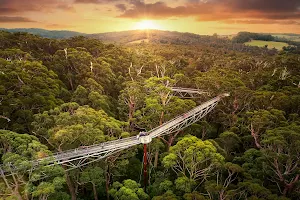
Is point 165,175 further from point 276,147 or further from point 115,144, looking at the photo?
point 276,147

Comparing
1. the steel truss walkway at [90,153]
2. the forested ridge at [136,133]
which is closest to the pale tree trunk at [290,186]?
the forested ridge at [136,133]

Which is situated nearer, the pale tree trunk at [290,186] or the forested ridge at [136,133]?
the forested ridge at [136,133]

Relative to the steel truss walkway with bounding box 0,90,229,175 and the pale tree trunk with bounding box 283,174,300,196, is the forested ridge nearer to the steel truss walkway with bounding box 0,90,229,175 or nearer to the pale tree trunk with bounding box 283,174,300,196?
the pale tree trunk with bounding box 283,174,300,196

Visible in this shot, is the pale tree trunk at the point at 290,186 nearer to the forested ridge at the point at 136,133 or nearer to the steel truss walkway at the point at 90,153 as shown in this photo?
the forested ridge at the point at 136,133

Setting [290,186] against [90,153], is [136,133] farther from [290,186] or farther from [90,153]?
[290,186]

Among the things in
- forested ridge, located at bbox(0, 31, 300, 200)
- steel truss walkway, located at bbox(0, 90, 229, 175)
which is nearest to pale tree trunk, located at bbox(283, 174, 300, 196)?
forested ridge, located at bbox(0, 31, 300, 200)

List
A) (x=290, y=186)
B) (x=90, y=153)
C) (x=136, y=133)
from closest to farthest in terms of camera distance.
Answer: (x=90, y=153), (x=290, y=186), (x=136, y=133)

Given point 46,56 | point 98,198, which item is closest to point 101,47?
point 46,56

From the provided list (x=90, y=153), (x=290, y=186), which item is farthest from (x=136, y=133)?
(x=290, y=186)
